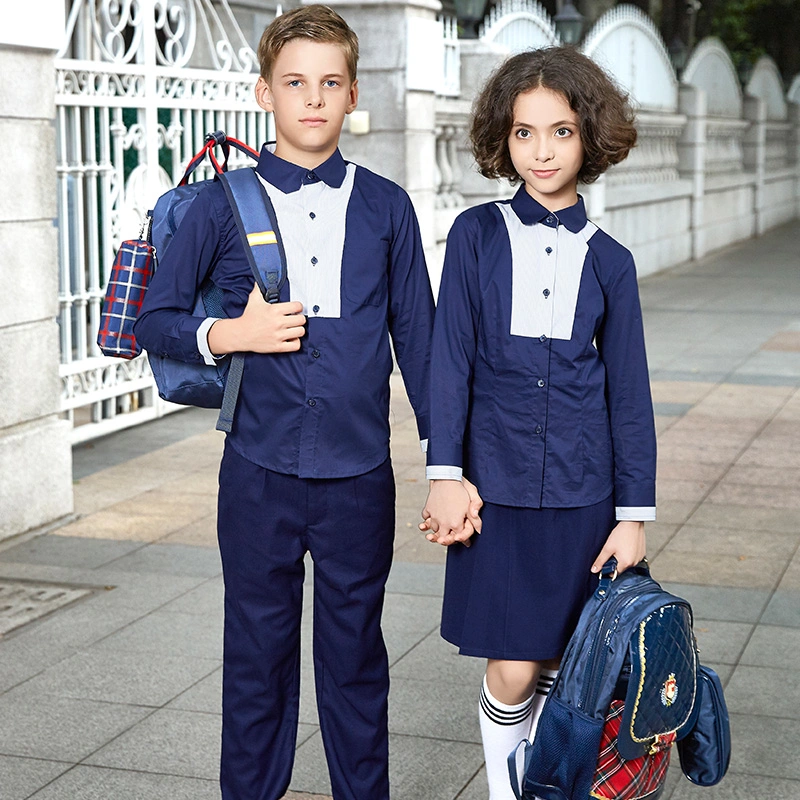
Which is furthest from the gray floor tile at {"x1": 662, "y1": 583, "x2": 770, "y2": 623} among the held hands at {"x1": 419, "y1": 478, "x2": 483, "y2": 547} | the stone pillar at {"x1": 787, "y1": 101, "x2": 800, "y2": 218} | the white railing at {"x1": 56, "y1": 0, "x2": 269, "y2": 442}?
the stone pillar at {"x1": 787, "y1": 101, "x2": 800, "y2": 218}

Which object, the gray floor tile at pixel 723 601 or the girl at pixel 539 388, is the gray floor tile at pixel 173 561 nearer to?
the gray floor tile at pixel 723 601

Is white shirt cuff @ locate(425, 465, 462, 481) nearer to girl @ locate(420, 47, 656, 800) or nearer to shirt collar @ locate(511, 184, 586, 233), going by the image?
girl @ locate(420, 47, 656, 800)

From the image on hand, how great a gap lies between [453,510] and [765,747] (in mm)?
1432

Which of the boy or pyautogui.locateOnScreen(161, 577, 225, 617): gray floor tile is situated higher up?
the boy

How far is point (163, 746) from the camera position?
3793 millimetres

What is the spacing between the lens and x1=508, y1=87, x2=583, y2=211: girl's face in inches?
114

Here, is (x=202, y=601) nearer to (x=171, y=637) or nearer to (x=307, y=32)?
(x=171, y=637)

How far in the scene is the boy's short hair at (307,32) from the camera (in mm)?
2881

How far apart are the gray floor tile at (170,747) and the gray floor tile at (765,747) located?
137cm

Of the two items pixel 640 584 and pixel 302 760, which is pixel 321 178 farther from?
pixel 302 760

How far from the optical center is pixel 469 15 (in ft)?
38.2

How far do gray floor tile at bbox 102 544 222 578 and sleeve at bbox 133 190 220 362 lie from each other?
2.57 metres

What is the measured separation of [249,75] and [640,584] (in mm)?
6690

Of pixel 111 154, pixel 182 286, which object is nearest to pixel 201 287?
pixel 182 286
